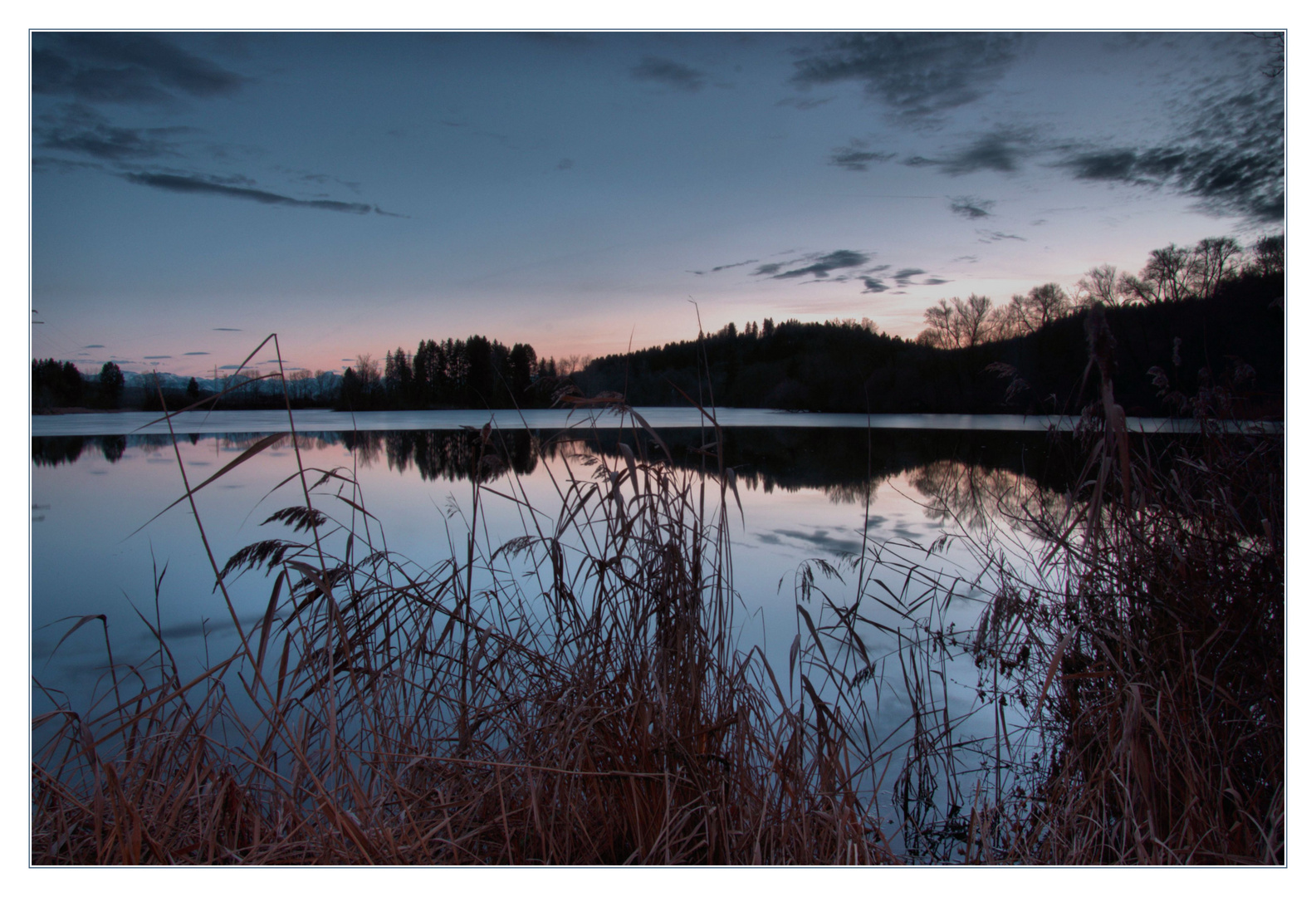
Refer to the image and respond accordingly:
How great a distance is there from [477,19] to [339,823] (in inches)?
80.7

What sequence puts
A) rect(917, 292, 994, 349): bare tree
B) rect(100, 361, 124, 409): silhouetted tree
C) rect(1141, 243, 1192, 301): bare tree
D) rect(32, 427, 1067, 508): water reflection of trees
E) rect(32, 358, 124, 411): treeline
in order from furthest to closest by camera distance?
rect(917, 292, 994, 349): bare tree → rect(1141, 243, 1192, 301): bare tree → rect(100, 361, 124, 409): silhouetted tree → rect(32, 358, 124, 411): treeline → rect(32, 427, 1067, 508): water reflection of trees

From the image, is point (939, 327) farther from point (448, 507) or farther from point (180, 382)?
point (180, 382)

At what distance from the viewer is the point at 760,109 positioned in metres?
2.42

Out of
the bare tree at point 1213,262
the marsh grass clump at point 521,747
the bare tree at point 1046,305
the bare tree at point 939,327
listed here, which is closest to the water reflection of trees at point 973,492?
the bare tree at point 939,327

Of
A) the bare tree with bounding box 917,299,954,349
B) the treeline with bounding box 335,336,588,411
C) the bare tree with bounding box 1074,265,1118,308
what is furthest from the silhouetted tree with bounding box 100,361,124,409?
the bare tree with bounding box 1074,265,1118,308

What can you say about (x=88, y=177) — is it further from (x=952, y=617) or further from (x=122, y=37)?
(x=952, y=617)

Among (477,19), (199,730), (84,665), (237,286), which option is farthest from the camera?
(237,286)

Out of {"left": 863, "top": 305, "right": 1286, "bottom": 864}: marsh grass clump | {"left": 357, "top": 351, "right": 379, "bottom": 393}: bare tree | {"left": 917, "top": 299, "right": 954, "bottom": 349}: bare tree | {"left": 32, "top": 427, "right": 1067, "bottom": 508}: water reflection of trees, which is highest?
{"left": 917, "top": 299, "right": 954, "bottom": 349}: bare tree

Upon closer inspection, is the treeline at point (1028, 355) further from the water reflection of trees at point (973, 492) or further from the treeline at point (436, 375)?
the treeline at point (436, 375)

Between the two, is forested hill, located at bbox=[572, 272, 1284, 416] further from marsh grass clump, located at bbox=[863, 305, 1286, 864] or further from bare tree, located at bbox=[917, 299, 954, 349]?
marsh grass clump, located at bbox=[863, 305, 1286, 864]

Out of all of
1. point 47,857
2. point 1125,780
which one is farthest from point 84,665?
point 1125,780

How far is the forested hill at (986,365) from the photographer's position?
6.21 feet

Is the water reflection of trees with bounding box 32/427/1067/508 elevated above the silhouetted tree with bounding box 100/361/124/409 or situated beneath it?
situated beneath

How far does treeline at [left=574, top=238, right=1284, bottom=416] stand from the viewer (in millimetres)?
1930
